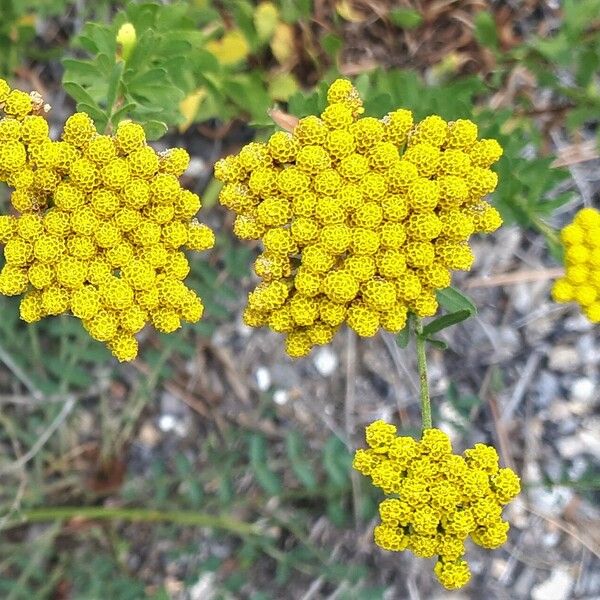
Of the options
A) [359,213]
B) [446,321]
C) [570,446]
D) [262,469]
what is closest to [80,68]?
[359,213]

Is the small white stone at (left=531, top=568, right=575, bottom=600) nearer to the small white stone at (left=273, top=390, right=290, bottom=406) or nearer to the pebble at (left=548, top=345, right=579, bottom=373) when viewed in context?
the pebble at (left=548, top=345, right=579, bottom=373)

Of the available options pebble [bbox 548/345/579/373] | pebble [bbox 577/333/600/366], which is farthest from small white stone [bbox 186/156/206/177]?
pebble [bbox 577/333/600/366]

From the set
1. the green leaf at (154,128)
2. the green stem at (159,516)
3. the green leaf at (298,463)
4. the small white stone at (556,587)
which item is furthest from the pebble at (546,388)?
the green leaf at (154,128)

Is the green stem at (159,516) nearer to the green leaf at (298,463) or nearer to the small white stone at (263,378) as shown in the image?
the green leaf at (298,463)

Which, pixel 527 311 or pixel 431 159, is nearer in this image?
pixel 431 159

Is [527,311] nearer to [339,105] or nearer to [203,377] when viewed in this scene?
[203,377]

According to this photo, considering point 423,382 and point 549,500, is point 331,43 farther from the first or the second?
point 549,500

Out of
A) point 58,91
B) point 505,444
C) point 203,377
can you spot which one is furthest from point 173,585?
point 58,91
